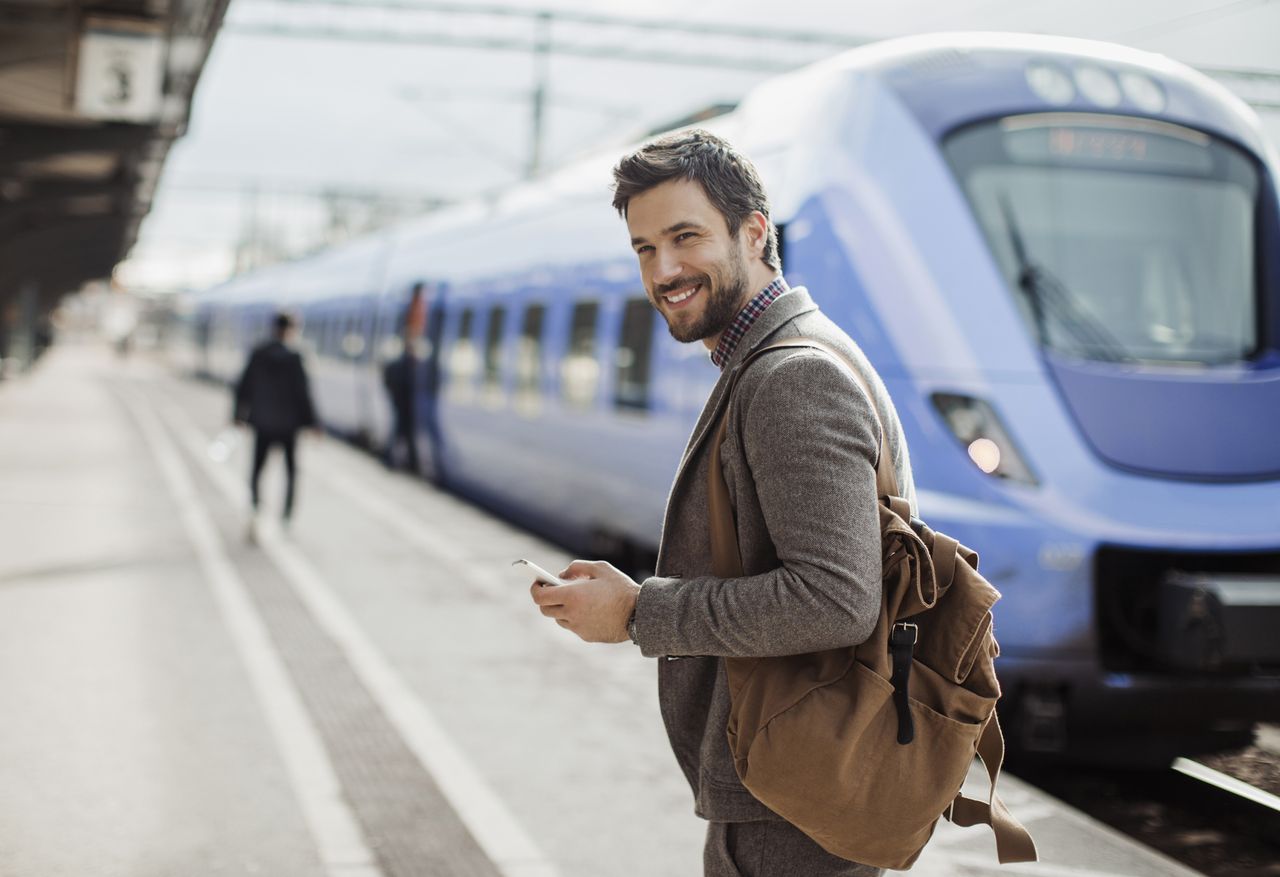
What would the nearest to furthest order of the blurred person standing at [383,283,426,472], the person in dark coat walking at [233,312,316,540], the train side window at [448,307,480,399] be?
the person in dark coat walking at [233,312,316,540] < the train side window at [448,307,480,399] < the blurred person standing at [383,283,426,472]

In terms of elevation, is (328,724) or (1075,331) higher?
(1075,331)

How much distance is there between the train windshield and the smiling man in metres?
3.61

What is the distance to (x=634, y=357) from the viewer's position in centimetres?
832

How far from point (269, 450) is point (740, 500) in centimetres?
897

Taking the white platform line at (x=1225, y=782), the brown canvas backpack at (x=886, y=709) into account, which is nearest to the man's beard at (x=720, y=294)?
the brown canvas backpack at (x=886, y=709)

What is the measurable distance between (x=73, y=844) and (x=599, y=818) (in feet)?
5.04

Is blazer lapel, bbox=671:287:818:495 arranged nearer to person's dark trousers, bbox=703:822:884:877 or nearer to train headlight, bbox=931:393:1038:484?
person's dark trousers, bbox=703:822:884:877

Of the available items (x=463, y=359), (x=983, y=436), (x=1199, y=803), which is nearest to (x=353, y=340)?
(x=463, y=359)

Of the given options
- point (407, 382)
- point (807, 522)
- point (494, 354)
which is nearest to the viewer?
point (807, 522)

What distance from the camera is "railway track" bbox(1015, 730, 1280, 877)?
4.74 m

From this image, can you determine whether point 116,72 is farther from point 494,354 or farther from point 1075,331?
point 1075,331

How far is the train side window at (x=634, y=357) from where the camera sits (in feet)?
26.5

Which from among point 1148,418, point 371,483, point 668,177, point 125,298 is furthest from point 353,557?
point 125,298

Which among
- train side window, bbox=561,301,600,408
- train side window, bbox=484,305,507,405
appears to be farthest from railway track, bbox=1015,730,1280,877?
train side window, bbox=484,305,507,405
